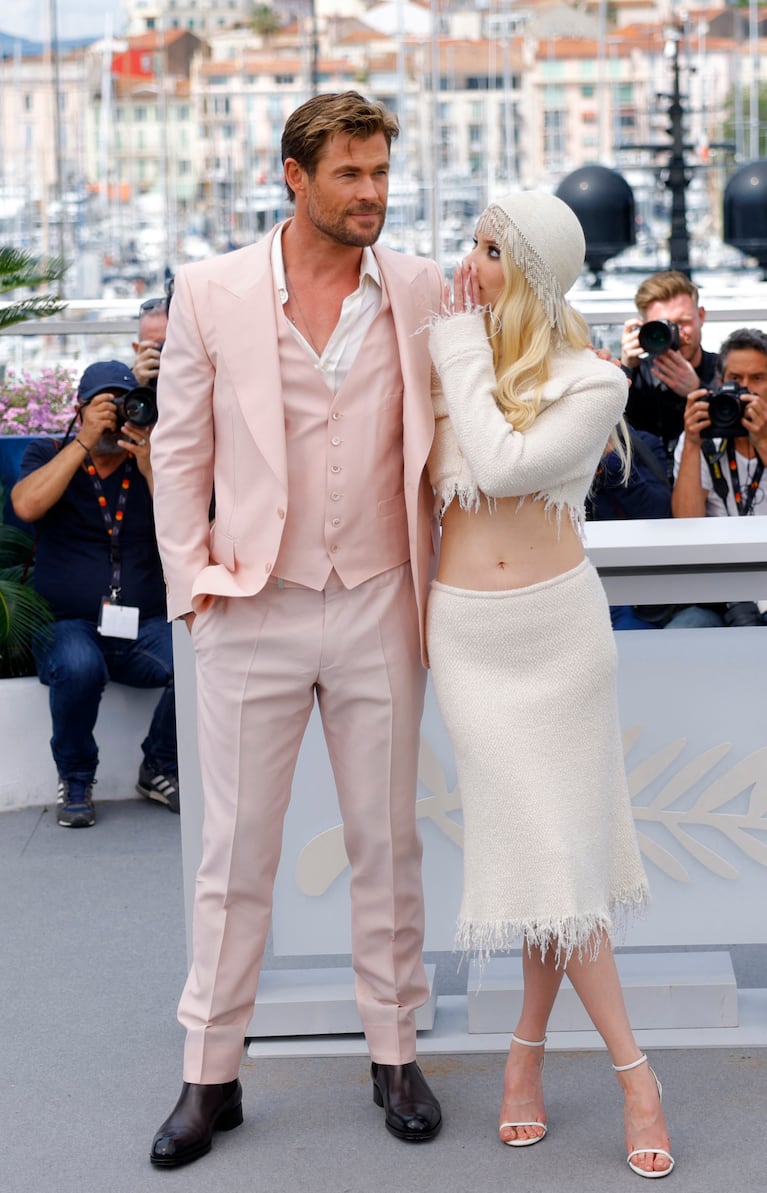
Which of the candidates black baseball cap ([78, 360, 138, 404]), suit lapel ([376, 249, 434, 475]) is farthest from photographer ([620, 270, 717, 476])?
suit lapel ([376, 249, 434, 475])

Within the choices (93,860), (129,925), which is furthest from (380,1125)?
(93,860)

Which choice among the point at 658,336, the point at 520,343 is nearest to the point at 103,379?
the point at 658,336

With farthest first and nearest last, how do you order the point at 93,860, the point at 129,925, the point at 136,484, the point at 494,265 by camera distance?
the point at 136,484 → the point at 93,860 → the point at 129,925 → the point at 494,265

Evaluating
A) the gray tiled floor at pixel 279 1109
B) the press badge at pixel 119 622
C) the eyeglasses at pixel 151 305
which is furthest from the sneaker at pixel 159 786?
the eyeglasses at pixel 151 305

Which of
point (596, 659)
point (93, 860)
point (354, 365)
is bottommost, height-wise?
point (93, 860)

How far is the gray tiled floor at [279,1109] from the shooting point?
9.63 feet

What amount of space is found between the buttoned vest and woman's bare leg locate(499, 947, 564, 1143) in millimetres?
793

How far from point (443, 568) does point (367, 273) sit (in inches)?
21.6

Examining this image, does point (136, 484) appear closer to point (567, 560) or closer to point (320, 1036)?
point (320, 1036)

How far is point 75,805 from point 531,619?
2.69 meters

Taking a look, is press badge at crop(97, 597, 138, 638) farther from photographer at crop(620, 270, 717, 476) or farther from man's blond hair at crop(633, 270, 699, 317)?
man's blond hair at crop(633, 270, 699, 317)

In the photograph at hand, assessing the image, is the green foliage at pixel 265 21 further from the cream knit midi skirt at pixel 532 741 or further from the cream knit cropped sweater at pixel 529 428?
the cream knit midi skirt at pixel 532 741

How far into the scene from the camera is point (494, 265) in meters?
2.83

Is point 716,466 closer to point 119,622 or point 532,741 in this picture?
point 119,622
